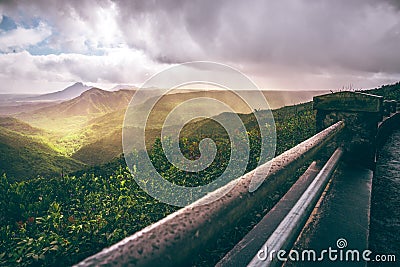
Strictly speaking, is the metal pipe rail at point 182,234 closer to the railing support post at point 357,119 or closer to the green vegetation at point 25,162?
the railing support post at point 357,119

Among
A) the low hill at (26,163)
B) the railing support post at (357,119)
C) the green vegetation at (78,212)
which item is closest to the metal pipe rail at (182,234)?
the railing support post at (357,119)

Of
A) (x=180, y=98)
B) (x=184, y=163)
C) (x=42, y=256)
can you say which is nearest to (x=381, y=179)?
(x=42, y=256)

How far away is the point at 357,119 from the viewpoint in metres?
3.47

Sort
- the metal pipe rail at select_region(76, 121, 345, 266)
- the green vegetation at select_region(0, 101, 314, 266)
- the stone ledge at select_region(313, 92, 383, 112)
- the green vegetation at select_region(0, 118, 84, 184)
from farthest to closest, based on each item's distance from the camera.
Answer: the green vegetation at select_region(0, 118, 84, 184) < the green vegetation at select_region(0, 101, 314, 266) < the stone ledge at select_region(313, 92, 383, 112) < the metal pipe rail at select_region(76, 121, 345, 266)

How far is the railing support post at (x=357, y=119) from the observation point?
334cm

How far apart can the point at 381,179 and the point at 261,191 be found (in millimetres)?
2547

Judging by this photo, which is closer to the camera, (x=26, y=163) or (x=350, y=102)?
(x=350, y=102)

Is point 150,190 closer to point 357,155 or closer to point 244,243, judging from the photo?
point 357,155

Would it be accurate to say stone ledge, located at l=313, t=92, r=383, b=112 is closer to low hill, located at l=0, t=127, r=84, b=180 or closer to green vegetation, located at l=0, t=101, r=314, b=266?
green vegetation, located at l=0, t=101, r=314, b=266

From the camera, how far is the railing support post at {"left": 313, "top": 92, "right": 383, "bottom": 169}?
131 inches

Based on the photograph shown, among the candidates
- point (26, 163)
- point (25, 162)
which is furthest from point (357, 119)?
point (25, 162)

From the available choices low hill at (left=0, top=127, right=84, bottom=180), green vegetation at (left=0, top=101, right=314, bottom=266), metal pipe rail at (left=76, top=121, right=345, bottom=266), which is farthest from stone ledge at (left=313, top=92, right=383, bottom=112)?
low hill at (left=0, top=127, right=84, bottom=180)

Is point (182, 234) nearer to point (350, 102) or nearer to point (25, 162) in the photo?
point (350, 102)

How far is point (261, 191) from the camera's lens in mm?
1021
